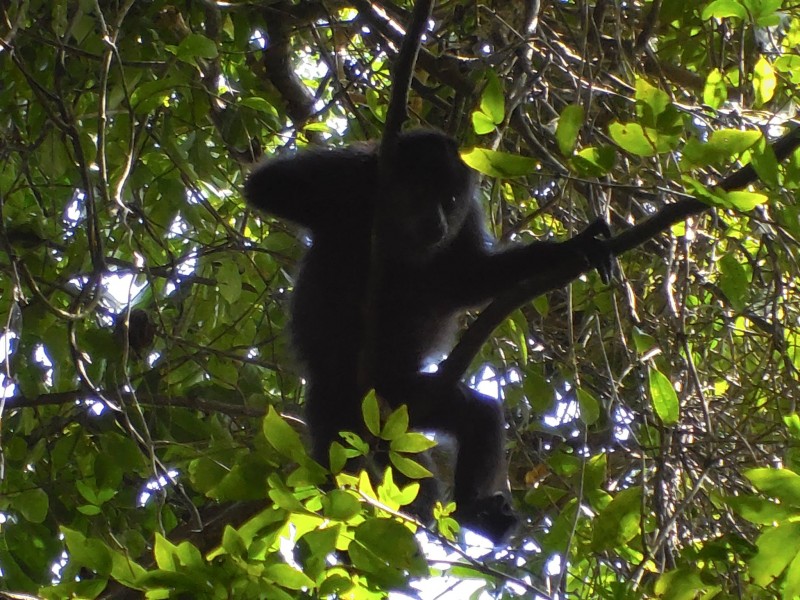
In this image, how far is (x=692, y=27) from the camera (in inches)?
119

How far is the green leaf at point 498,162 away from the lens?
145 cm

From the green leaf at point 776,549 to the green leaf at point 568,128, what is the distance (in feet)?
2.27

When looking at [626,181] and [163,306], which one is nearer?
[626,181]

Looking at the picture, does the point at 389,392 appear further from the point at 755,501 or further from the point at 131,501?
the point at 755,501

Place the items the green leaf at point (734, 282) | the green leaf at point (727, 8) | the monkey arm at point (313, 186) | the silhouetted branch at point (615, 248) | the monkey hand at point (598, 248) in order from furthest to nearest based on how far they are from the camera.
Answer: the monkey arm at point (313, 186)
the monkey hand at point (598, 248)
the green leaf at point (734, 282)
the green leaf at point (727, 8)
the silhouetted branch at point (615, 248)

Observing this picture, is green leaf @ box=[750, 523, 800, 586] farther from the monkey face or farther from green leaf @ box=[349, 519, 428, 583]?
the monkey face

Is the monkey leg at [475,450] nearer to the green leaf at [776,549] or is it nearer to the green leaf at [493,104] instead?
the green leaf at [493,104]

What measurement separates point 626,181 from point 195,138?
142 centimetres

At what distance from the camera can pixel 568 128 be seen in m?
1.50

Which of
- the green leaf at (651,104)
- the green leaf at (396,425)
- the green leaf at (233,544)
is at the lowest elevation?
the green leaf at (233,544)

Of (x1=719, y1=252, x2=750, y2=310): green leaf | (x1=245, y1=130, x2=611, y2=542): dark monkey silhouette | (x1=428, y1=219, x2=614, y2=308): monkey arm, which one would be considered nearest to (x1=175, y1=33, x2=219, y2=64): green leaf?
(x1=245, y1=130, x2=611, y2=542): dark monkey silhouette

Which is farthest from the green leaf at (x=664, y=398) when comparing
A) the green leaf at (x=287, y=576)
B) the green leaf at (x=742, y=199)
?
the green leaf at (x=287, y=576)

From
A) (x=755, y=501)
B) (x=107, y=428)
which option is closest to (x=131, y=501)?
(x=107, y=428)

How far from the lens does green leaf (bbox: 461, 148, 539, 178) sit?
4.75 ft
